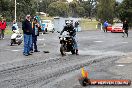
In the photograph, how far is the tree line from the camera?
82312mm

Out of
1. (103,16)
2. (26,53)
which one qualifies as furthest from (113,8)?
(26,53)

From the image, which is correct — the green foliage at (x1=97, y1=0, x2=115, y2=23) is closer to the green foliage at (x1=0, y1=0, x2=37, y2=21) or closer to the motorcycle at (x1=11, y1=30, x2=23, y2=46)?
the green foliage at (x1=0, y1=0, x2=37, y2=21)

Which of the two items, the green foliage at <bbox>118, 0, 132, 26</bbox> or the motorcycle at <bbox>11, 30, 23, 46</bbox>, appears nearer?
the motorcycle at <bbox>11, 30, 23, 46</bbox>

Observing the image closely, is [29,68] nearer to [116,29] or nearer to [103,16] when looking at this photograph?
[116,29]

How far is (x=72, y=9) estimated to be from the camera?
439ft

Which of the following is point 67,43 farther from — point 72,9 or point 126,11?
point 72,9

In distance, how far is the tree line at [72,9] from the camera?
82.3 m

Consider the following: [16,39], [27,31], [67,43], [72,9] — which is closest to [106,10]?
[72,9]

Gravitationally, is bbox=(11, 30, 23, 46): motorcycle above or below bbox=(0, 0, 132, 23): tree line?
below

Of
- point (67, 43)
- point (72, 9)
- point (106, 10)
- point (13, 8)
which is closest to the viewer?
point (67, 43)

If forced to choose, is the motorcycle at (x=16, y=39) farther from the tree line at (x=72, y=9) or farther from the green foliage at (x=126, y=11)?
the green foliage at (x=126, y=11)

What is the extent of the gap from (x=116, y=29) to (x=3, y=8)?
94.8ft

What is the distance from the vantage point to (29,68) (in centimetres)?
1602

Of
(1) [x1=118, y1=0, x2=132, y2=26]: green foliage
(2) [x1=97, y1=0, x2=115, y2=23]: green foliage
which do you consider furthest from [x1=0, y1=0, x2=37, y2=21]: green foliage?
(2) [x1=97, y1=0, x2=115, y2=23]: green foliage
